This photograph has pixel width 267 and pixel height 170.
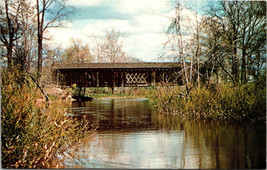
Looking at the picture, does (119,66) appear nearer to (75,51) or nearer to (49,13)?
(75,51)

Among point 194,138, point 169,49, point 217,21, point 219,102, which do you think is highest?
point 217,21

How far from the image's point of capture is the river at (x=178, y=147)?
16.6 ft

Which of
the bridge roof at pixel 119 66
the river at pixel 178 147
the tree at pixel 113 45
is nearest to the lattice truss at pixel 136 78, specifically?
the bridge roof at pixel 119 66

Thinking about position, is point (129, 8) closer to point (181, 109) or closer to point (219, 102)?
point (219, 102)

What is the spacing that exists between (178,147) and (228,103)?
4.02 meters

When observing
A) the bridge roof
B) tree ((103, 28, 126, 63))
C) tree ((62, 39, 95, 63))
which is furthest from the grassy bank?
tree ((62, 39, 95, 63))

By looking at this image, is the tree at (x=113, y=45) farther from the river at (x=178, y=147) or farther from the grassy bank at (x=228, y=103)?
the river at (x=178, y=147)

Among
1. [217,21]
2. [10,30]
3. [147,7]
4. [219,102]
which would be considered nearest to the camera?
[147,7]

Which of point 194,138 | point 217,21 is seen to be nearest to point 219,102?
point 194,138

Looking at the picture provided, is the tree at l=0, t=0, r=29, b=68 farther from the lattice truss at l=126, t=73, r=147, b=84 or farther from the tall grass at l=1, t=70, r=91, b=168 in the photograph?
the lattice truss at l=126, t=73, r=147, b=84

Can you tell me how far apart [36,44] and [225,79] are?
7349mm

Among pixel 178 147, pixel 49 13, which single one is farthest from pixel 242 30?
pixel 178 147

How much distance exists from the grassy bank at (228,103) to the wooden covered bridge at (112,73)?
11.3 meters

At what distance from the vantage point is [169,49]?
12898 mm
